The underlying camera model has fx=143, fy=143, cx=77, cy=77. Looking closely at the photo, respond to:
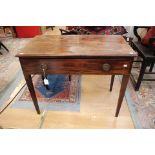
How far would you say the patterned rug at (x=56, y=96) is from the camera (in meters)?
1.58

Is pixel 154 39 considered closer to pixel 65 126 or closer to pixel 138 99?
pixel 138 99

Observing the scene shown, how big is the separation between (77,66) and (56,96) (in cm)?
78

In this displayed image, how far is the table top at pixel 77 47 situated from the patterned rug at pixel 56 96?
71 cm

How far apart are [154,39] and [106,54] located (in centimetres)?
94

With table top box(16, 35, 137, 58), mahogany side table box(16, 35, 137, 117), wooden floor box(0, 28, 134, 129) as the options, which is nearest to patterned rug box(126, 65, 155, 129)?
wooden floor box(0, 28, 134, 129)

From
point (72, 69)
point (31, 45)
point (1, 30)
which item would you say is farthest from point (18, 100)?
point (1, 30)

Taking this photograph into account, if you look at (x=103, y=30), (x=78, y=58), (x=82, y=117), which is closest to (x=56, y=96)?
(x=82, y=117)

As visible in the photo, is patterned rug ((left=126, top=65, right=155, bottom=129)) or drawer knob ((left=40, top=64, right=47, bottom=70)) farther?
patterned rug ((left=126, top=65, right=155, bottom=129))

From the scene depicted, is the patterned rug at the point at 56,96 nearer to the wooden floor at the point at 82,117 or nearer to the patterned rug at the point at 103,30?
the wooden floor at the point at 82,117

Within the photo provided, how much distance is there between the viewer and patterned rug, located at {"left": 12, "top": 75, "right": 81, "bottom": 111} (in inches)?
62.4

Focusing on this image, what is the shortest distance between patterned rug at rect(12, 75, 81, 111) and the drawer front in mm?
608

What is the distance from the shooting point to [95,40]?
1.26 metres

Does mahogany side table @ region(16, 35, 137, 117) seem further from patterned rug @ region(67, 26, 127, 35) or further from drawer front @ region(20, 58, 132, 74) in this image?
patterned rug @ region(67, 26, 127, 35)

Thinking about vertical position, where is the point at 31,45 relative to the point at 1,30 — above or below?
above
